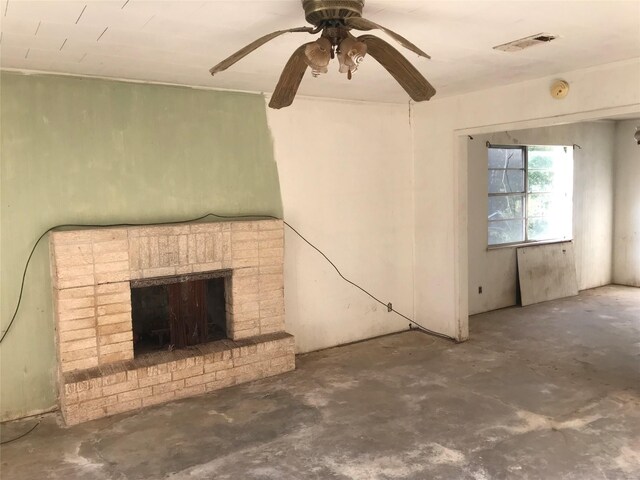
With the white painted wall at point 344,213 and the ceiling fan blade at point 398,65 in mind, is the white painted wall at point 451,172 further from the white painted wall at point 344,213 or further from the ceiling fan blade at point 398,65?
the ceiling fan blade at point 398,65

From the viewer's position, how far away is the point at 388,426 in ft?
11.4

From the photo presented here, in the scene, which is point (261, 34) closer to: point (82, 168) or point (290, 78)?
point (290, 78)

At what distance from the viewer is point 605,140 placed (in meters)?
7.79

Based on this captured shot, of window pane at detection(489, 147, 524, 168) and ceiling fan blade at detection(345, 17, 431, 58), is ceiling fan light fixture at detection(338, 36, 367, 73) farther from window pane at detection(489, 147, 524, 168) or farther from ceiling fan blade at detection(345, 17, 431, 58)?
window pane at detection(489, 147, 524, 168)

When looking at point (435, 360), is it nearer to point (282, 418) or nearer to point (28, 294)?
point (282, 418)

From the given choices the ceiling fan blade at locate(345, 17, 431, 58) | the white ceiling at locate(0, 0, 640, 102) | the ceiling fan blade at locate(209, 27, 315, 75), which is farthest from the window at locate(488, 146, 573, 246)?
the ceiling fan blade at locate(209, 27, 315, 75)

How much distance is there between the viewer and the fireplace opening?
421cm

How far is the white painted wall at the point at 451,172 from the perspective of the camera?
442 centimetres

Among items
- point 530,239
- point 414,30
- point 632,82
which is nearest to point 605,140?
point 530,239

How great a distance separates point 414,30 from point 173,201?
2303 mm

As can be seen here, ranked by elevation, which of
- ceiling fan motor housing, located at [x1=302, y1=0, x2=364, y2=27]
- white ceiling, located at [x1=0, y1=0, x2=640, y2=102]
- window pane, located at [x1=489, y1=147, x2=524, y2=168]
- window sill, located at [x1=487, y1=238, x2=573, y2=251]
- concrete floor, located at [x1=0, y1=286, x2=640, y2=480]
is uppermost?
white ceiling, located at [x1=0, y1=0, x2=640, y2=102]

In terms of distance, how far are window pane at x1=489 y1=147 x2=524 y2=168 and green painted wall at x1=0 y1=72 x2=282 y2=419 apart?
11.7ft

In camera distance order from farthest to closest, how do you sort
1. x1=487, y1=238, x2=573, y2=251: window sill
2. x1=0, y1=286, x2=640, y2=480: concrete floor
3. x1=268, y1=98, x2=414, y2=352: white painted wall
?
x1=487, y1=238, x2=573, y2=251: window sill → x1=268, y1=98, x2=414, y2=352: white painted wall → x1=0, y1=286, x2=640, y2=480: concrete floor

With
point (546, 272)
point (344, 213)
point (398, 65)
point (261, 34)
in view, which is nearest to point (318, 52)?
point (398, 65)
